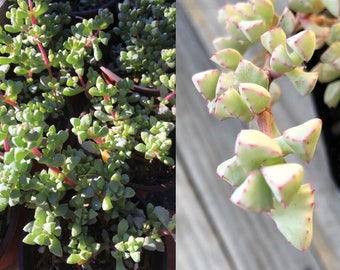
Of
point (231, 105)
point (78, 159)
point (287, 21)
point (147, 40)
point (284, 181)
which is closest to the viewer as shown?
point (284, 181)

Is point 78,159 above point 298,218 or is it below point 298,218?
below

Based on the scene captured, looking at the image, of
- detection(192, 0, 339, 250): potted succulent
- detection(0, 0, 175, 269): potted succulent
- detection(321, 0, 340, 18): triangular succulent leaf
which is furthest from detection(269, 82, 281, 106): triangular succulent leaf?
detection(0, 0, 175, 269): potted succulent

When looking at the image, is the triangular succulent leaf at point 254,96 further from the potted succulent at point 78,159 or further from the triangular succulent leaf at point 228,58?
the potted succulent at point 78,159

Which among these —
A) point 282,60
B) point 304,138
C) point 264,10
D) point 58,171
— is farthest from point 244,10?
point 58,171

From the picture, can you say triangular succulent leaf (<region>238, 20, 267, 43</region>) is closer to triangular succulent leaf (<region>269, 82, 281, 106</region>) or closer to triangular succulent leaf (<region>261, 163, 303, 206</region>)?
triangular succulent leaf (<region>269, 82, 281, 106</region>)

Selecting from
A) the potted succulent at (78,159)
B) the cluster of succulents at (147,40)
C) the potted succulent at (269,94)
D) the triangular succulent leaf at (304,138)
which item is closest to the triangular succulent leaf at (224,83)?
the potted succulent at (269,94)

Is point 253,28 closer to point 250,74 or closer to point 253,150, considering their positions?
point 250,74
